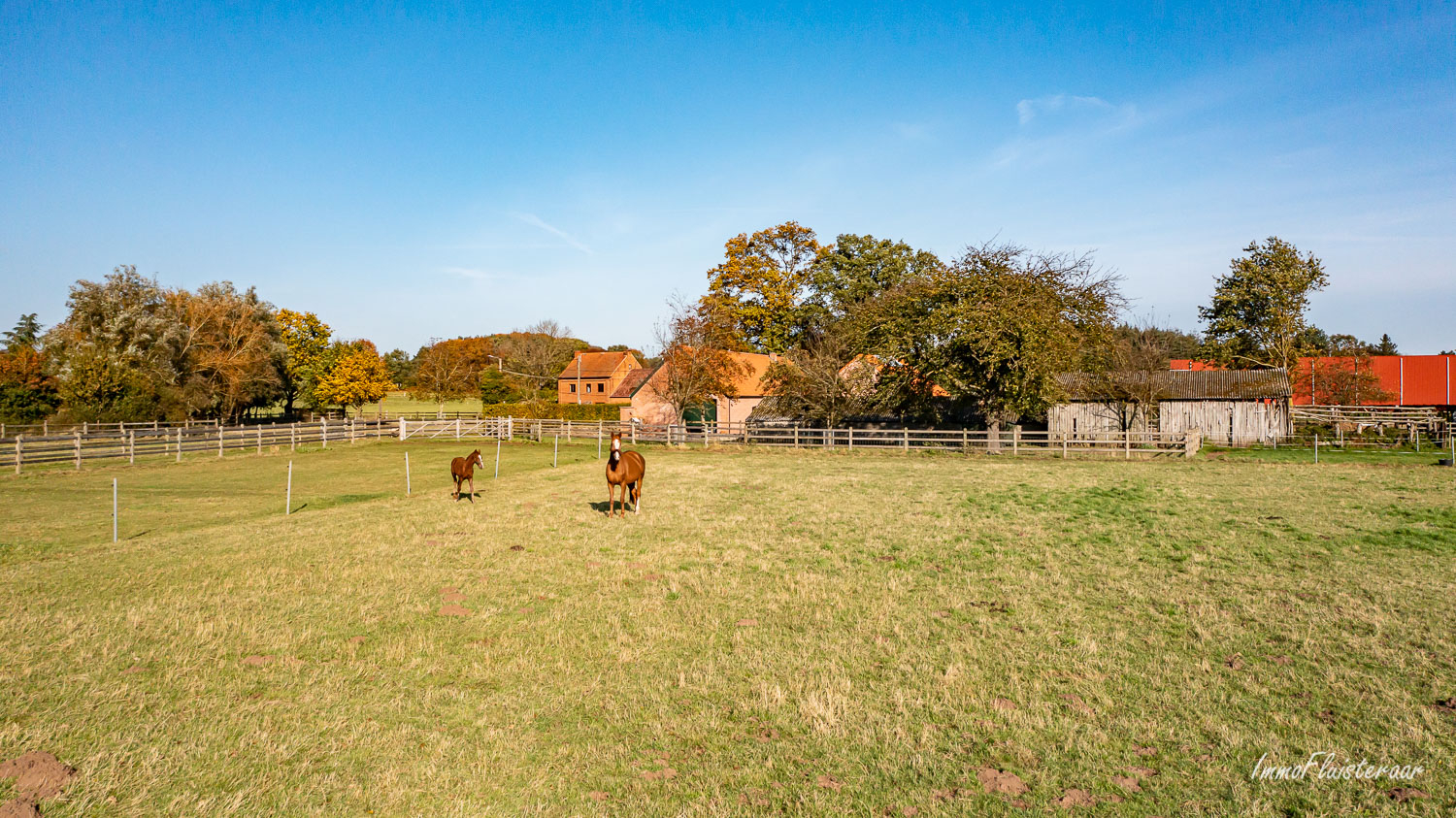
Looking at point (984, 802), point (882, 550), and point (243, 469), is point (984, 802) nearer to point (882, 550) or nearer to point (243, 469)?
point (882, 550)

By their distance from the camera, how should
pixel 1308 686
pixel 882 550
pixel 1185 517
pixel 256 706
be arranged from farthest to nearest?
pixel 1185 517, pixel 882 550, pixel 1308 686, pixel 256 706

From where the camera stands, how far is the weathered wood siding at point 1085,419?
33.8 metres

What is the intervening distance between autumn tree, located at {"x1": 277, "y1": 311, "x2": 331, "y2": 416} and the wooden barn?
55.8 metres

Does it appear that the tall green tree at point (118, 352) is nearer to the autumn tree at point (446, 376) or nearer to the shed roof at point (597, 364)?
the shed roof at point (597, 364)

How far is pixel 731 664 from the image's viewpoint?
6.36 m

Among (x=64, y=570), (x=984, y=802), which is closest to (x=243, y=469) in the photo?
(x=64, y=570)

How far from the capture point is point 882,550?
10.9 metres

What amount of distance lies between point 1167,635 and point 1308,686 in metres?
1.32

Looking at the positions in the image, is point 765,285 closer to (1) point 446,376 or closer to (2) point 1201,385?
(2) point 1201,385

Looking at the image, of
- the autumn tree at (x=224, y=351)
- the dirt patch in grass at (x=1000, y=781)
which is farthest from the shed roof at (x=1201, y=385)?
the autumn tree at (x=224, y=351)

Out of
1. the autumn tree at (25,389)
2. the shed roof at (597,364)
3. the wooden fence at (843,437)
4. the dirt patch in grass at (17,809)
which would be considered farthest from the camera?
the shed roof at (597,364)

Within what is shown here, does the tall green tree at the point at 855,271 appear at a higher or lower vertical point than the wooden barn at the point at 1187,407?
higher

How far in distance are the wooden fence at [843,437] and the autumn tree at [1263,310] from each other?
23669 millimetres

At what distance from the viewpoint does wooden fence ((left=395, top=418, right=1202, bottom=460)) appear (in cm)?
2764
